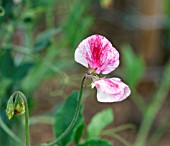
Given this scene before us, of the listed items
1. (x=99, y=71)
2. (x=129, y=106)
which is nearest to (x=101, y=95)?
(x=99, y=71)

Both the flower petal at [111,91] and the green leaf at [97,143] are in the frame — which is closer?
the flower petal at [111,91]

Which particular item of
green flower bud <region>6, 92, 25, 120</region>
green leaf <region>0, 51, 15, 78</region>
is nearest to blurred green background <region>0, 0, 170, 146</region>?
green leaf <region>0, 51, 15, 78</region>

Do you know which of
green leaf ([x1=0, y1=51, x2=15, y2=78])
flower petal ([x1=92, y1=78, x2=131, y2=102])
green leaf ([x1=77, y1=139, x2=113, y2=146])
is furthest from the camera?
green leaf ([x1=0, y1=51, x2=15, y2=78])

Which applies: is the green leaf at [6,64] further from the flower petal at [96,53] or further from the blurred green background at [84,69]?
the flower petal at [96,53]

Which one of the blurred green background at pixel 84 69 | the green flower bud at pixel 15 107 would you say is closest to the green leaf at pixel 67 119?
the blurred green background at pixel 84 69

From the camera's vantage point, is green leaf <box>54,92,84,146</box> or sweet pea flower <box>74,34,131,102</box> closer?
sweet pea flower <box>74,34,131,102</box>

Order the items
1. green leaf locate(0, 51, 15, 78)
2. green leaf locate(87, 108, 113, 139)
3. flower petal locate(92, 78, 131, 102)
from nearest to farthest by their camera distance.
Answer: flower petal locate(92, 78, 131, 102), green leaf locate(87, 108, 113, 139), green leaf locate(0, 51, 15, 78)

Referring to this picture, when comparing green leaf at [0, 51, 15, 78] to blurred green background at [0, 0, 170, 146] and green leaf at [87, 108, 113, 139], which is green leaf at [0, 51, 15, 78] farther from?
green leaf at [87, 108, 113, 139]

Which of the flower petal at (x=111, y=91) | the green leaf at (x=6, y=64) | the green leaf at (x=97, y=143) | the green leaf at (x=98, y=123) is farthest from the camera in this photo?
the green leaf at (x=6, y=64)
